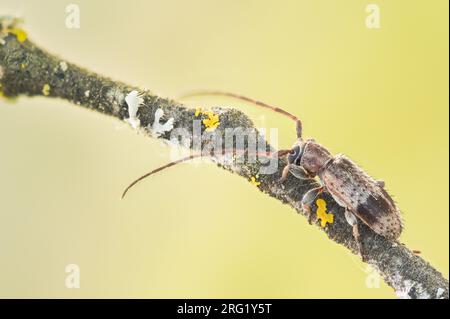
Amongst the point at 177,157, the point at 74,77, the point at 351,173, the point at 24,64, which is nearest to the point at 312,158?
the point at 351,173

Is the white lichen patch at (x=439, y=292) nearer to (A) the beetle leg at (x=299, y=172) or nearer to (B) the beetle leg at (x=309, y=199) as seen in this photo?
(B) the beetle leg at (x=309, y=199)

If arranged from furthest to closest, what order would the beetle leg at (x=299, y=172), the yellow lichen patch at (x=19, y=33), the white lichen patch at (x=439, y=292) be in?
the yellow lichen patch at (x=19, y=33) < the beetle leg at (x=299, y=172) < the white lichen patch at (x=439, y=292)

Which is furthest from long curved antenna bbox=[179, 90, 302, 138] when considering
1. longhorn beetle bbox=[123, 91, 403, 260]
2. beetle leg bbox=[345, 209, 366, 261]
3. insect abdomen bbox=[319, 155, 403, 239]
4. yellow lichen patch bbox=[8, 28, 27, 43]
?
yellow lichen patch bbox=[8, 28, 27, 43]

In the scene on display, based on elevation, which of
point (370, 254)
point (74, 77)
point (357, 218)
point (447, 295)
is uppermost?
point (74, 77)

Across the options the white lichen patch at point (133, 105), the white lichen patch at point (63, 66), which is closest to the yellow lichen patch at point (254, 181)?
the white lichen patch at point (133, 105)

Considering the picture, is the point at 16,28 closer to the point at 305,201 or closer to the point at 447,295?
the point at 305,201

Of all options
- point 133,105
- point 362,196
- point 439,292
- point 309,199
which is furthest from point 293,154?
point 439,292

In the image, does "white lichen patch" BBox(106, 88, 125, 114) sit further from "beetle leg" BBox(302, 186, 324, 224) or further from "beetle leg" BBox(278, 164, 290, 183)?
"beetle leg" BBox(302, 186, 324, 224)
